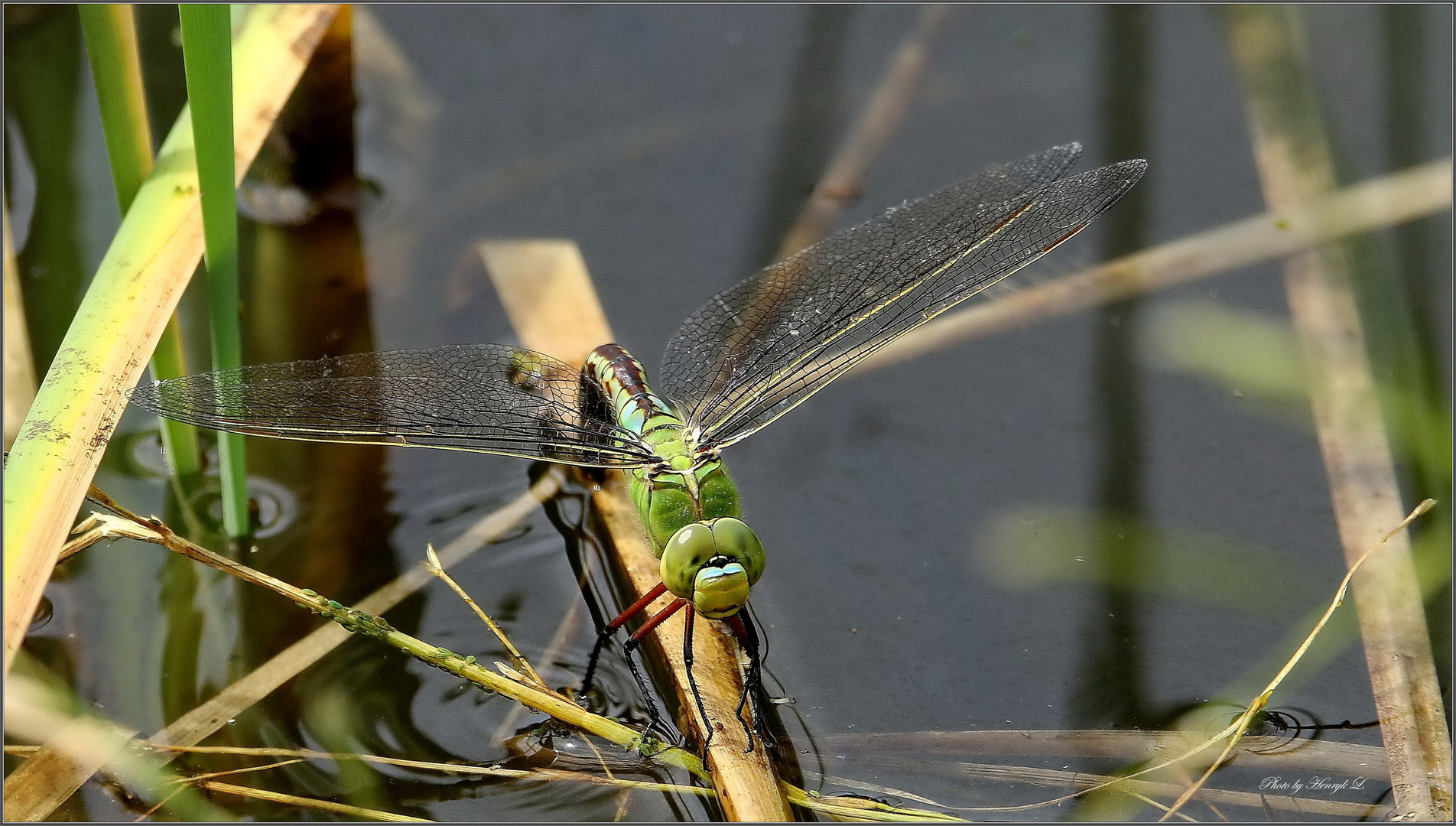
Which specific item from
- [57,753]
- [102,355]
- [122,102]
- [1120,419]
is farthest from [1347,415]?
[57,753]

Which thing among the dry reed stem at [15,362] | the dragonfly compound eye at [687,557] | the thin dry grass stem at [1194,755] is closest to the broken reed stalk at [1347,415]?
the thin dry grass stem at [1194,755]

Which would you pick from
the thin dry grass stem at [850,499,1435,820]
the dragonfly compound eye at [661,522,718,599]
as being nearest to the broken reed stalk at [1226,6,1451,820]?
the thin dry grass stem at [850,499,1435,820]

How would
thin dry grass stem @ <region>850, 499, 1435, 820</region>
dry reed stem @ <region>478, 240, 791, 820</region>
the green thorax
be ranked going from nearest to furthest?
dry reed stem @ <region>478, 240, 791, 820</region>, thin dry grass stem @ <region>850, 499, 1435, 820</region>, the green thorax

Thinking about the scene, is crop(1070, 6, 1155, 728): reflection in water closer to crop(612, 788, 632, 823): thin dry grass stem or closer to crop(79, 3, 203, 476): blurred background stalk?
crop(612, 788, 632, 823): thin dry grass stem

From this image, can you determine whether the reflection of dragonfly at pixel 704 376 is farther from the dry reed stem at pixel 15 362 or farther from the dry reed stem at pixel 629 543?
the dry reed stem at pixel 15 362

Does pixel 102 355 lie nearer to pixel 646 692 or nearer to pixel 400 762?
pixel 400 762

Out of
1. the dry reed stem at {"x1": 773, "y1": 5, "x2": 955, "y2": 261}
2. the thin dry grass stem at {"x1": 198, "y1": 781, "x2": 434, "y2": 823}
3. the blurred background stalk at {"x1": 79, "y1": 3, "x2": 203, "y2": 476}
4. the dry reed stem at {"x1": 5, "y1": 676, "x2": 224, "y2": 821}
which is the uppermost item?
the dry reed stem at {"x1": 773, "y1": 5, "x2": 955, "y2": 261}
